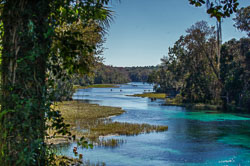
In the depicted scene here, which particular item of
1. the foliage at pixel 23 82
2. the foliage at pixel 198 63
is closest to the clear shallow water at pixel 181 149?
the foliage at pixel 23 82

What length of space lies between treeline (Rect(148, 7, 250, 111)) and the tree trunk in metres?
37.7

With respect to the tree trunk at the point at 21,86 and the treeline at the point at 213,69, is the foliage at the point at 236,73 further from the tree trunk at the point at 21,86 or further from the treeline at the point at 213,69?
the tree trunk at the point at 21,86

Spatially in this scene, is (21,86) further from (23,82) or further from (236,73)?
(236,73)

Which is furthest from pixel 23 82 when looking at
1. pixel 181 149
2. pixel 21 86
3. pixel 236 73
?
pixel 236 73

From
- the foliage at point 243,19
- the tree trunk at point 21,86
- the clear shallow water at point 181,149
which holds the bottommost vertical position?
the clear shallow water at point 181,149

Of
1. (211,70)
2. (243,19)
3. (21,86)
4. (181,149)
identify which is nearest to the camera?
(21,86)

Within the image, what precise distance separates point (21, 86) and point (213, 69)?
148 feet

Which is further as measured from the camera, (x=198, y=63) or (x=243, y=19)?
(x=198, y=63)

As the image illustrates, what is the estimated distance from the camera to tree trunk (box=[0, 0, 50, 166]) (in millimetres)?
3318

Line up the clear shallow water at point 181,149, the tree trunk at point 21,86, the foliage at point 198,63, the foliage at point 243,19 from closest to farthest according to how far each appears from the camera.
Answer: the tree trunk at point 21,86, the clear shallow water at point 181,149, the foliage at point 243,19, the foliage at point 198,63

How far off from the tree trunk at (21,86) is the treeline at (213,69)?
37.7 meters

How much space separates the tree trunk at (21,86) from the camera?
10.9 ft

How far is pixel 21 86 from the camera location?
11.0ft

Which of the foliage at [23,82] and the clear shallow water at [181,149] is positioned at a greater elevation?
the foliage at [23,82]
